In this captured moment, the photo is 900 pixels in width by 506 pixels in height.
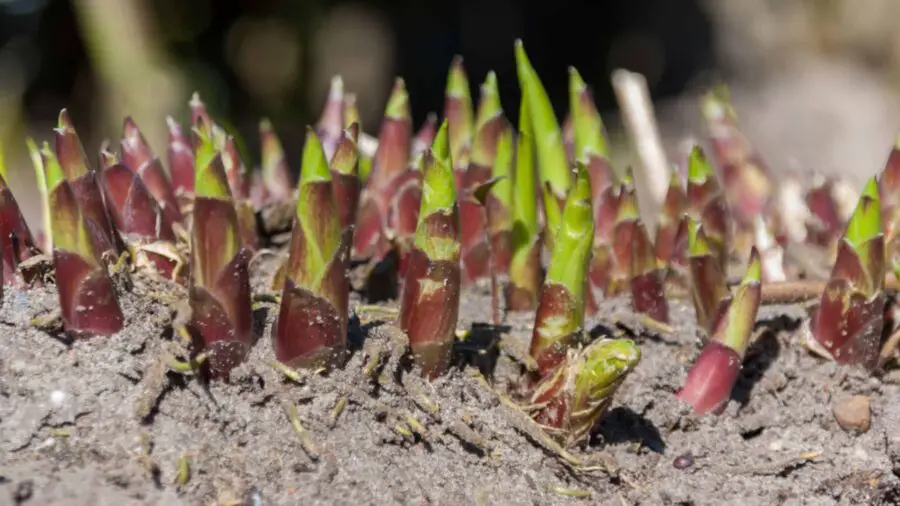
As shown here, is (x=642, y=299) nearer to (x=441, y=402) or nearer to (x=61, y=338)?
(x=441, y=402)

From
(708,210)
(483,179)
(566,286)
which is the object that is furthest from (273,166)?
(566,286)

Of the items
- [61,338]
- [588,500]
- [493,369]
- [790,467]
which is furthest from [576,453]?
[61,338]

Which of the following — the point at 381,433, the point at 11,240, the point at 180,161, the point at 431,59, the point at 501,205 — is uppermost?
the point at 431,59

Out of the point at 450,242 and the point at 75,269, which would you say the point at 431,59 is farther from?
the point at 75,269

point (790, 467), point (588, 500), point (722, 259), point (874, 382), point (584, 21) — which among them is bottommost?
point (588, 500)

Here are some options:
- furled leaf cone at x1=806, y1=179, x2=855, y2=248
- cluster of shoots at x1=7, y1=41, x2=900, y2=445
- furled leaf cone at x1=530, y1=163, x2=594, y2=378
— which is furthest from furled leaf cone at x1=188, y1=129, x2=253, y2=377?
furled leaf cone at x1=806, y1=179, x2=855, y2=248

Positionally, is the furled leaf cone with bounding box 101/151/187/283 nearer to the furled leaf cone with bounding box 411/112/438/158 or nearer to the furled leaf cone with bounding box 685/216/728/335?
the furled leaf cone with bounding box 411/112/438/158

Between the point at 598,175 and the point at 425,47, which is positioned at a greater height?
the point at 425,47
